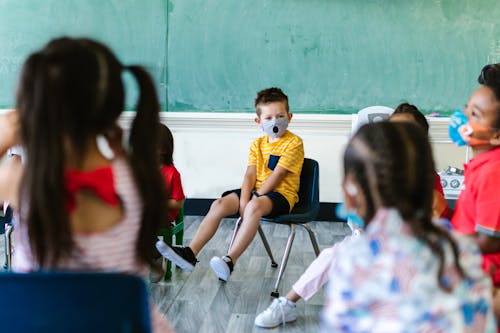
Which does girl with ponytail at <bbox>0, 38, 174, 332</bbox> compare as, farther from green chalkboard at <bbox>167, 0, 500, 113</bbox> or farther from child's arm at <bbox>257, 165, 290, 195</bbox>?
green chalkboard at <bbox>167, 0, 500, 113</bbox>

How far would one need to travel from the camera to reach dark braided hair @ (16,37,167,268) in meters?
1.03

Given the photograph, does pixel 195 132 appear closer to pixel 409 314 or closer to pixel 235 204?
pixel 235 204

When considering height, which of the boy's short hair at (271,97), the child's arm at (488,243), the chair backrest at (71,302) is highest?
the boy's short hair at (271,97)

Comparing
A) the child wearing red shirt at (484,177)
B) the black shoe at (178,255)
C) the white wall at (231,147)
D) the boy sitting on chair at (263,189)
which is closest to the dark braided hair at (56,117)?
the child wearing red shirt at (484,177)

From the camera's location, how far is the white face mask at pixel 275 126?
3.26 metres

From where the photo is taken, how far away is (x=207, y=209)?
193 inches

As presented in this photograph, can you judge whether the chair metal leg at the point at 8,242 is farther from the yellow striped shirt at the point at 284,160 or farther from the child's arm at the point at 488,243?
the child's arm at the point at 488,243

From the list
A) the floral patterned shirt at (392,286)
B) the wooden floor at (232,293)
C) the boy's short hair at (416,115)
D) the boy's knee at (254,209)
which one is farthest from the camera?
the boy's knee at (254,209)

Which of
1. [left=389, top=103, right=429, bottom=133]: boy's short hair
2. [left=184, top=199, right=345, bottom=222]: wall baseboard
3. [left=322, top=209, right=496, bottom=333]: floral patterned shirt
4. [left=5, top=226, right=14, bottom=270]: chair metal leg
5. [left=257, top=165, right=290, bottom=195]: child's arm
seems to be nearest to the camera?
[left=322, top=209, right=496, bottom=333]: floral patterned shirt

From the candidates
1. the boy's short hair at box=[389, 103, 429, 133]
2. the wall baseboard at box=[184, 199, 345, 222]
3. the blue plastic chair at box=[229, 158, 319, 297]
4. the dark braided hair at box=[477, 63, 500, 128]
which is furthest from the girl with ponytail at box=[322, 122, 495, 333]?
the wall baseboard at box=[184, 199, 345, 222]

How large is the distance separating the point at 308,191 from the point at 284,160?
212mm

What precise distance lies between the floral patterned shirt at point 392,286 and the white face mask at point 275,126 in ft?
7.28

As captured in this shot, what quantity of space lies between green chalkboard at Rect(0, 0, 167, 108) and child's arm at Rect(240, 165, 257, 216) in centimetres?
163

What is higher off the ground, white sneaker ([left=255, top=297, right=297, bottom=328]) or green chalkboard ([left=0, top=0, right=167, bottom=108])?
green chalkboard ([left=0, top=0, right=167, bottom=108])
